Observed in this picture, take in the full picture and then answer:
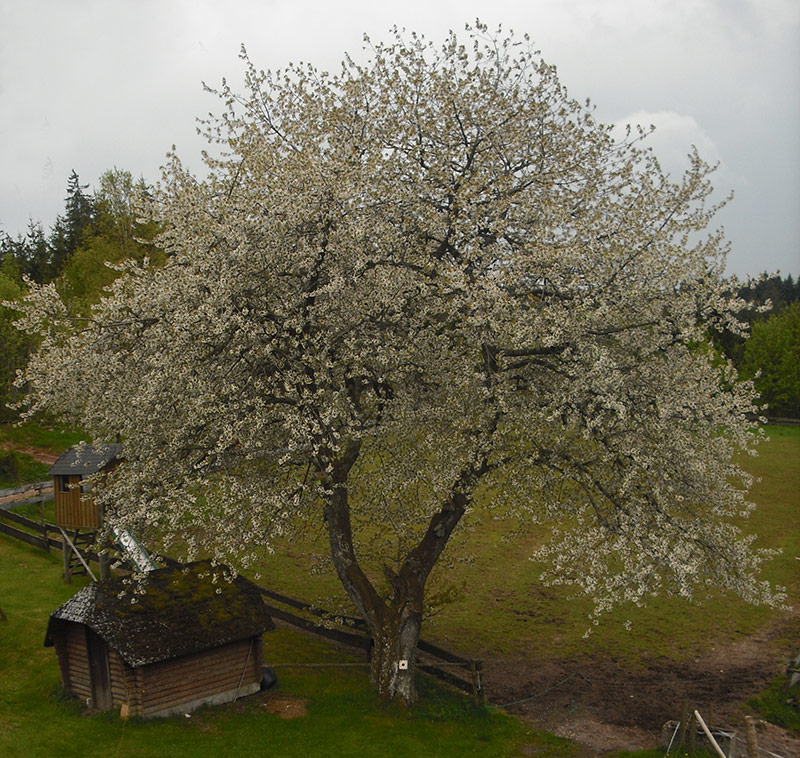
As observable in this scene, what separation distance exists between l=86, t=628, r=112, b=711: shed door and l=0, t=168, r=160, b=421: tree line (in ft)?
59.9

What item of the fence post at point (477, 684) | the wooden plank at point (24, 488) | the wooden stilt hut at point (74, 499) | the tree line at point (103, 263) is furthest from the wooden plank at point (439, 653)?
the tree line at point (103, 263)

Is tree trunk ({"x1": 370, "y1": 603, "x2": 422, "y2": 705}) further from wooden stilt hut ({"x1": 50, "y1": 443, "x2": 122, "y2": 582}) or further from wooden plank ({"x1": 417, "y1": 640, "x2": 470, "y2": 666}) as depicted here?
wooden stilt hut ({"x1": 50, "y1": 443, "x2": 122, "y2": 582})

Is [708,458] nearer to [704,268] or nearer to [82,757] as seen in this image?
[704,268]

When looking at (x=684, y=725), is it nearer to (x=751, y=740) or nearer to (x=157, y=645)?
(x=751, y=740)

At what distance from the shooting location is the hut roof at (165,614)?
17.7m

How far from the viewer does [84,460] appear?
26062mm

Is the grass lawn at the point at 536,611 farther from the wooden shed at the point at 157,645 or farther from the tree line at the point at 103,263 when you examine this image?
the tree line at the point at 103,263

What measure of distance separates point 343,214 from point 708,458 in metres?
10.8

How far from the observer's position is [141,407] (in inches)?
666

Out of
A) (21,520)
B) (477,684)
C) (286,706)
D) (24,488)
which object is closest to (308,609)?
(286,706)

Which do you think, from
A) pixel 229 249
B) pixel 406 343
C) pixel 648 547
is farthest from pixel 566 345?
pixel 229 249

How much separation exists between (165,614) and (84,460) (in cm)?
977

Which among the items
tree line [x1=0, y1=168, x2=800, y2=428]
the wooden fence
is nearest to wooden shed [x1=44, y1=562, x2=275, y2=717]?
the wooden fence

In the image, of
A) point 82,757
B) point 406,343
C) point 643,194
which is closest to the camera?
point 82,757
